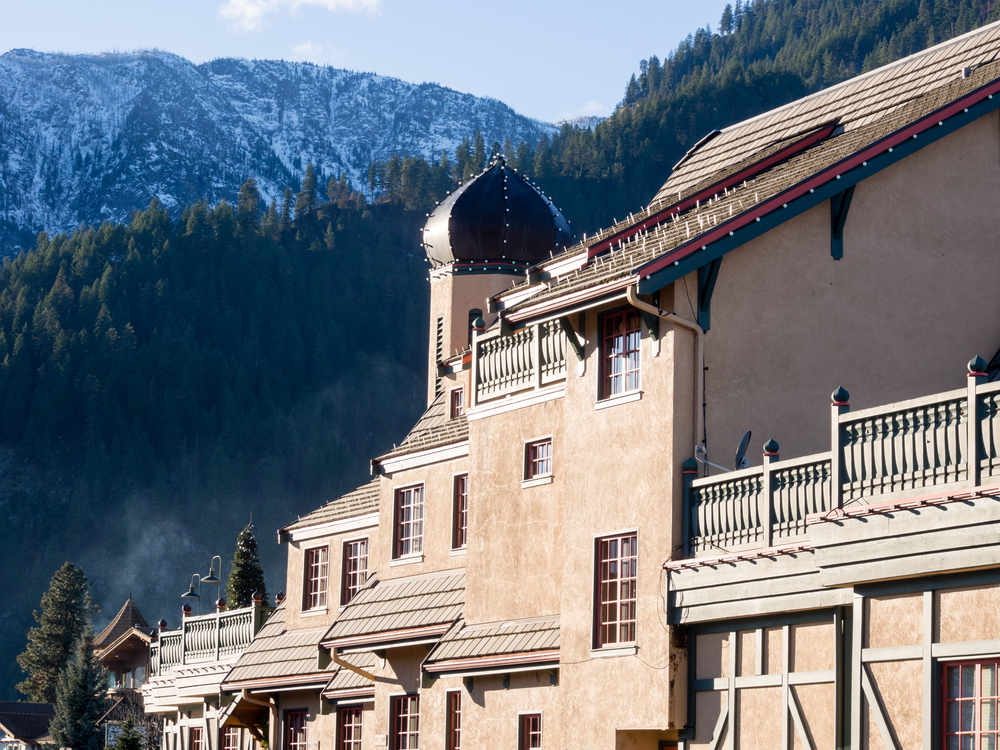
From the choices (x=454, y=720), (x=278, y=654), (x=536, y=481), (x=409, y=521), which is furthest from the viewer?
(x=278, y=654)

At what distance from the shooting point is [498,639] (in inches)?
921

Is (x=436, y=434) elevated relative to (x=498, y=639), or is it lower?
elevated

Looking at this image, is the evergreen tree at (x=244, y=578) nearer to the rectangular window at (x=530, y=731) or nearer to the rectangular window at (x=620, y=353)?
the rectangular window at (x=530, y=731)

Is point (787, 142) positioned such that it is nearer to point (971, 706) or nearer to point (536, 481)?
point (536, 481)

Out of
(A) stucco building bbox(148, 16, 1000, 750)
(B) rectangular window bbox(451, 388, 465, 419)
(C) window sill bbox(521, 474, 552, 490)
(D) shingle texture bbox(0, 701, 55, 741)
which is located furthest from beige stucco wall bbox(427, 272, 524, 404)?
(D) shingle texture bbox(0, 701, 55, 741)

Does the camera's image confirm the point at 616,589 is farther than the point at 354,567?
No

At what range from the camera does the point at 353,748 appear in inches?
1194

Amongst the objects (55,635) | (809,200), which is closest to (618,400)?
(809,200)

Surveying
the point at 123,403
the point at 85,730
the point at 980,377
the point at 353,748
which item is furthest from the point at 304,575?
the point at 123,403

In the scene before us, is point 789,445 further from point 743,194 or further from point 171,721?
point 171,721

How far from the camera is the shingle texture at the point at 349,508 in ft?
105

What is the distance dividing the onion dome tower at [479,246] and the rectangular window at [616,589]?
19233 mm

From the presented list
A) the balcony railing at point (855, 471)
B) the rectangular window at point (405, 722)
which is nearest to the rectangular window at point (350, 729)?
the rectangular window at point (405, 722)

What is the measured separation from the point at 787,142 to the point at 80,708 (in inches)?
1896
